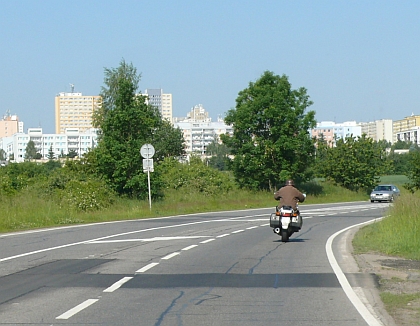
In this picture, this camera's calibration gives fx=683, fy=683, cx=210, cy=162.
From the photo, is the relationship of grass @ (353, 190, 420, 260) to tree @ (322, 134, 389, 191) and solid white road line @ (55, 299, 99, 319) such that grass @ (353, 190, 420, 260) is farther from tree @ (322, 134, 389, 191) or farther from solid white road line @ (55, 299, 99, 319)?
tree @ (322, 134, 389, 191)

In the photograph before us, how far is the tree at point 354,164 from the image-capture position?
211ft

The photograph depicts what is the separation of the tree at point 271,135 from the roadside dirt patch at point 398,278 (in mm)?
42310

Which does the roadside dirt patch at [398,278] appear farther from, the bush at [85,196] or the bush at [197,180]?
the bush at [197,180]

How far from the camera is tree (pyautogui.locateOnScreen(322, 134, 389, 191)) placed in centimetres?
6444

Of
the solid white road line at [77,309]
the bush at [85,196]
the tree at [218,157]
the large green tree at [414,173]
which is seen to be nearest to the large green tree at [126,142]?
the bush at [85,196]

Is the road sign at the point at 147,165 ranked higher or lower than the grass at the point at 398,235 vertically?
higher

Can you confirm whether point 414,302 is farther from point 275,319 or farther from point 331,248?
point 331,248

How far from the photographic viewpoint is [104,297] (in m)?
9.59

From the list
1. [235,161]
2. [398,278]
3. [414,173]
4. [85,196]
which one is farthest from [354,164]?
[398,278]

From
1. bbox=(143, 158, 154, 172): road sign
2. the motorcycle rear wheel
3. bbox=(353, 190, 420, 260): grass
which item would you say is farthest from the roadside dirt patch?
bbox=(143, 158, 154, 172): road sign

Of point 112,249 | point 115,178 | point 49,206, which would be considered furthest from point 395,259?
point 115,178

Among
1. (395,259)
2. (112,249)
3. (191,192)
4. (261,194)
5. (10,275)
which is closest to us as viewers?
(10,275)

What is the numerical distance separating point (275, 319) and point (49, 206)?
24771mm

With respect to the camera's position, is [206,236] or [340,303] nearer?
[340,303]
